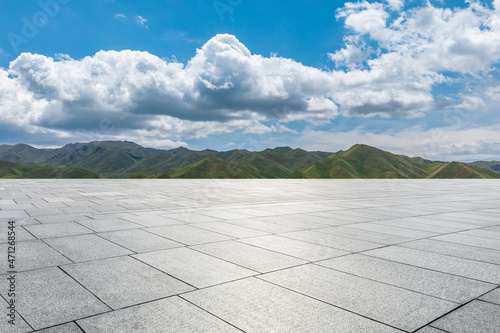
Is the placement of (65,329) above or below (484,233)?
below

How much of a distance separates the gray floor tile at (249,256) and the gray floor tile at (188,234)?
0.46 metres

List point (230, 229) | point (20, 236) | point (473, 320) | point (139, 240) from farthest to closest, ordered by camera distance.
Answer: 1. point (230, 229)
2. point (20, 236)
3. point (139, 240)
4. point (473, 320)

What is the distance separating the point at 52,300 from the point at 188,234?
4145 millimetres

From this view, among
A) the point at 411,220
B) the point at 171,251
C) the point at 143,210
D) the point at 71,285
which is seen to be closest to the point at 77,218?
the point at 143,210

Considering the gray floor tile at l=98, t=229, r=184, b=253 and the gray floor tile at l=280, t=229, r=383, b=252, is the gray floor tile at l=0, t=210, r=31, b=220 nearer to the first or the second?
the gray floor tile at l=98, t=229, r=184, b=253

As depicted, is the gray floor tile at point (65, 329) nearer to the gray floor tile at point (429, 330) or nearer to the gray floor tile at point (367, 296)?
the gray floor tile at point (367, 296)

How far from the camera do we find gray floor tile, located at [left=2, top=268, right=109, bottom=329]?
365 cm

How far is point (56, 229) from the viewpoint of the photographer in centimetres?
845

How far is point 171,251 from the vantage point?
21.2 ft

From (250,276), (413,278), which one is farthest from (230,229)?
(413,278)

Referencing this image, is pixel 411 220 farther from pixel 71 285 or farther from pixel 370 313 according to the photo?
pixel 71 285

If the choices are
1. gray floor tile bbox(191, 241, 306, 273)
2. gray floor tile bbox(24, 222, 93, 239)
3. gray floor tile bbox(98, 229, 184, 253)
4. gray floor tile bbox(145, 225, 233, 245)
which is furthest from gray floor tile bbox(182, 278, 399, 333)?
gray floor tile bbox(24, 222, 93, 239)

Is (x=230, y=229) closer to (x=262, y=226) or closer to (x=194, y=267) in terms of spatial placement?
(x=262, y=226)

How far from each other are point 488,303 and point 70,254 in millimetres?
6732
